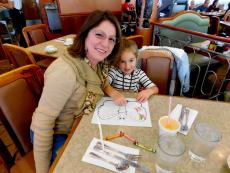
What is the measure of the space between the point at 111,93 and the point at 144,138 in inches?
16.4

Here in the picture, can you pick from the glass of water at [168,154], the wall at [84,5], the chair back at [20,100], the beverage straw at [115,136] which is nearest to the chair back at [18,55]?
the chair back at [20,100]

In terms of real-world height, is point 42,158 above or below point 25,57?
below

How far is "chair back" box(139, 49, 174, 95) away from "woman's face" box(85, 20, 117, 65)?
0.64 metres

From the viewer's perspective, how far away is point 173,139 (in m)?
0.77

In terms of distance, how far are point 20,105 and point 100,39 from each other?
650mm

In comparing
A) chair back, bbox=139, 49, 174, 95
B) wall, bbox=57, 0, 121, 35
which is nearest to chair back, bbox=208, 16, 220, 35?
wall, bbox=57, 0, 121, 35

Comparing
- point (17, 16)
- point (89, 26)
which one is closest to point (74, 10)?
point (17, 16)

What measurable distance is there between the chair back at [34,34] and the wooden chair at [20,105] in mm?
1768

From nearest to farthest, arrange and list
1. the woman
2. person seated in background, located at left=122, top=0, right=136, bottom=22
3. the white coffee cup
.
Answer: the white coffee cup, the woman, person seated in background, located at left=122, top=0, right=136, bottom=22

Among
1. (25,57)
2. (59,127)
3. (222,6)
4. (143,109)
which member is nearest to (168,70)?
(143,109)

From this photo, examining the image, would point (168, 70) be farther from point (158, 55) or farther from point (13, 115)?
point (13, 115)

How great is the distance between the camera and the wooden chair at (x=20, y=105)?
1.05 metres

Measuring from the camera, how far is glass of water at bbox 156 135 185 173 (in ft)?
2.22

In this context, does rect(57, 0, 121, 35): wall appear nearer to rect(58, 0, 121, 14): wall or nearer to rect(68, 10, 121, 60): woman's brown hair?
rect(58, 0, 121, 14): wall
